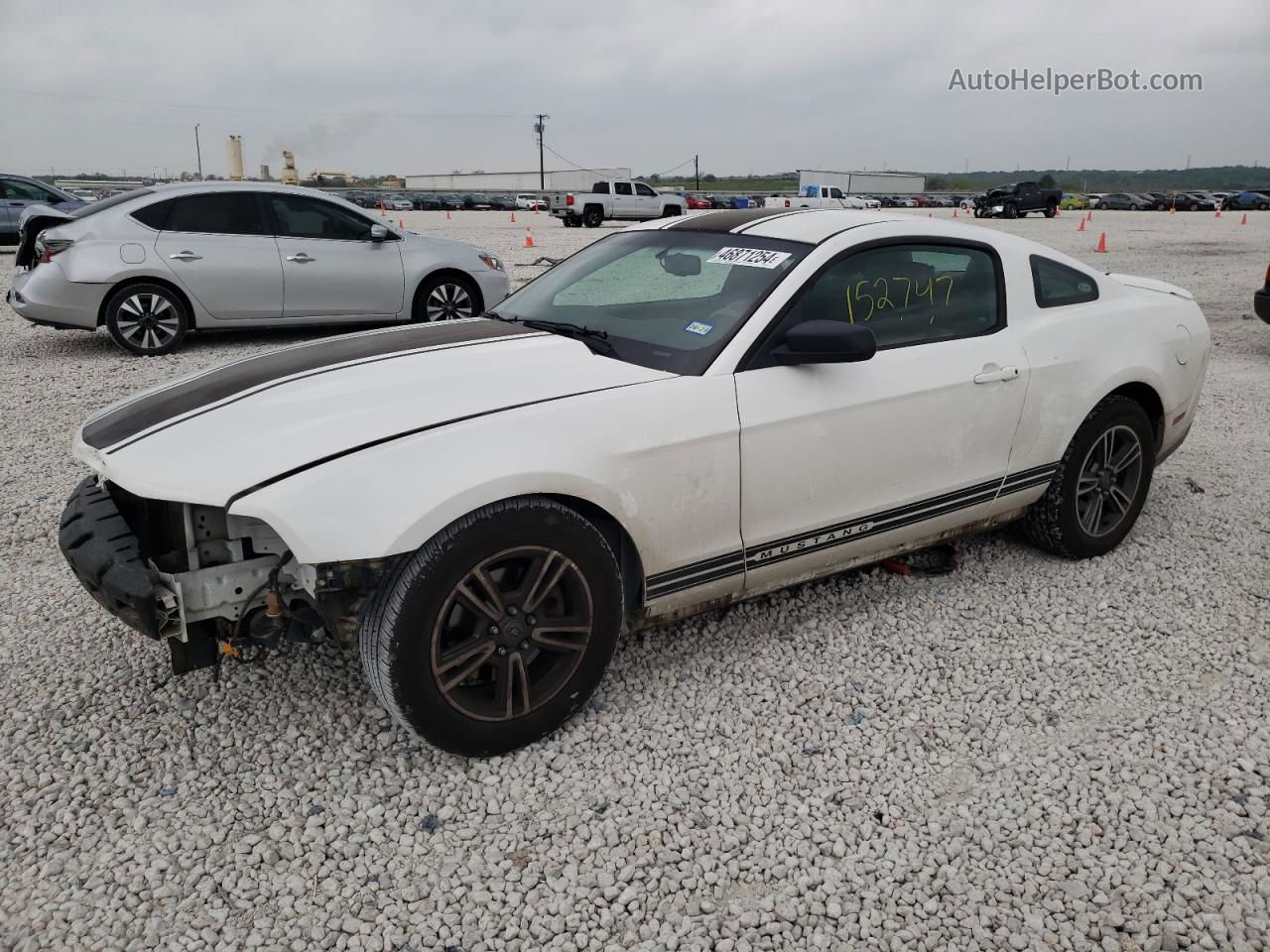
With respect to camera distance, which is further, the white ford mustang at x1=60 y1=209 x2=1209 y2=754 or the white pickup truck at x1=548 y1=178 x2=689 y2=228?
the white pickup truck at x1=548 y1=178 x2=689 y2=228

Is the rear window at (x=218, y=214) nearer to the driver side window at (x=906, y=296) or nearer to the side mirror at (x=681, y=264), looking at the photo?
the side mirror at (x=681, y=264)

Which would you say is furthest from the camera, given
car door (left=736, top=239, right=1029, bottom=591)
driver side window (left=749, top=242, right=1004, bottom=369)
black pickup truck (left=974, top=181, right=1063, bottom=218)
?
black pickup truck (left=974, top=181, right=1063, bottom=218)

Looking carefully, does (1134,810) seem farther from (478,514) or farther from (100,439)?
(100,439)

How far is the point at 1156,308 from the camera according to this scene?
4289 millimetres

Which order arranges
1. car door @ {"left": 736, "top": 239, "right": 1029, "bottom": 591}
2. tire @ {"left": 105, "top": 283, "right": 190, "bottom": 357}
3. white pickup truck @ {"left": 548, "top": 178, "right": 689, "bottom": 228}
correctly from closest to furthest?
car door @ {"left": 736, "top": 239, "right": 1029, "bottom": 591} → tire @ {"left": 105, "top": 283, "right": 190, "bottom": 357} → white pickup truck @ {"left": 548, "top": 178, "right": 689, "bottom": 228}

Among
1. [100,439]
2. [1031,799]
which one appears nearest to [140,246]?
[100,439]

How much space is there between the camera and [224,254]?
8.33m

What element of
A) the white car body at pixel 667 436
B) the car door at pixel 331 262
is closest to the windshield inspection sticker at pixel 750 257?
the white car body at pixel 667 436

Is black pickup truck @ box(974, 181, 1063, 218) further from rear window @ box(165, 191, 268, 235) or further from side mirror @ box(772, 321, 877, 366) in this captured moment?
side mirror @ box(772, 321, 877, 366)

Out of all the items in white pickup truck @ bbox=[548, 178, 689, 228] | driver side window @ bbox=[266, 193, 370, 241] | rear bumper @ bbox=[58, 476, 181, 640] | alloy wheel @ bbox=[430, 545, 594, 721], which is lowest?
alloy wheel @ bbox=[430, 545, 594, 721]

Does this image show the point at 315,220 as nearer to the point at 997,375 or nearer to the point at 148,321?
the point at 148,321

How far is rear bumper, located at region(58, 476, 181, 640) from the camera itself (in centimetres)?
247

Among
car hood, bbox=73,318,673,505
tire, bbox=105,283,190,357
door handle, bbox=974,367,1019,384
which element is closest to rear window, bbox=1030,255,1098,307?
door handle, bbox=974,367,1019,384

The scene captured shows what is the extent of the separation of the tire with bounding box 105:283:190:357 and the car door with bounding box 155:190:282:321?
215 mm
